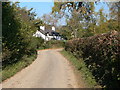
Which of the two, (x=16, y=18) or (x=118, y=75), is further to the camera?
(x=16, y=18)

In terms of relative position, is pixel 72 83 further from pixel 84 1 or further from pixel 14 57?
pixel 14 57

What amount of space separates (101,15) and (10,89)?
132 ft

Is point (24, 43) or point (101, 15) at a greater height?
point (101, 15)

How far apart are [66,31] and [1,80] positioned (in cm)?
4984

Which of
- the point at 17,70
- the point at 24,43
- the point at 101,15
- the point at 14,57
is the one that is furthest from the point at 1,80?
the point at 101,15

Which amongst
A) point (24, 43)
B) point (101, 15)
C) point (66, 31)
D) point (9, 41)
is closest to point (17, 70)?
point (9, 41)

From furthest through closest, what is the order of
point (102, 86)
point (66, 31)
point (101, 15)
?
1. point (66, 31)
2. point (101, 15)
3. point (102, 86)

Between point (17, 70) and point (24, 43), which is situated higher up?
point (24, 43)

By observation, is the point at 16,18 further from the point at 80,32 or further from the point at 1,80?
the point at 80,32

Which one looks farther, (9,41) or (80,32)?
(80,32)

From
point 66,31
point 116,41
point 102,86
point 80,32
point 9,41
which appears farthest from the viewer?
point 66,31

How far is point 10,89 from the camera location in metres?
10.9

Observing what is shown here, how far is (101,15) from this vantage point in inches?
1914

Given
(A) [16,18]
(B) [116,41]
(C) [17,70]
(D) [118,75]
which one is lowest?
(C) [17,70]
